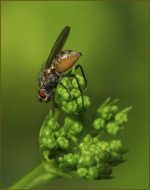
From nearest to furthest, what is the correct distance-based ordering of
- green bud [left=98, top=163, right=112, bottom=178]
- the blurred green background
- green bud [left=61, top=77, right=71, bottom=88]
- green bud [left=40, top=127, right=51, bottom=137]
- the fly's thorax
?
1. green bud [left=98, top=163, right=112, bottom=178]
2. green bud [left=40, top=127, right=51, bottom=137]
3. green bud [left=61, top=77, right=71, bottom=88]
4. the fly's thorax
5. the blurred green background

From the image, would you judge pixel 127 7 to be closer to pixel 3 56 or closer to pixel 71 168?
pixel 3 56

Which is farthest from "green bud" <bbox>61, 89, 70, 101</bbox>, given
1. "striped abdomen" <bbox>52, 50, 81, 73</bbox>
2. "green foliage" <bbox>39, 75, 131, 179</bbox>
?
"striped abdomen" <bbox>52, 50, 81, 73</bbox>

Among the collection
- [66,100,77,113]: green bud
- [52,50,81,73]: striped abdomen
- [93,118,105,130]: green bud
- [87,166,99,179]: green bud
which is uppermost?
[52,50,81,73]: striped abdomen

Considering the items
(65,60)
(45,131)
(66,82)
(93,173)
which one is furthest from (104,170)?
(65,60)

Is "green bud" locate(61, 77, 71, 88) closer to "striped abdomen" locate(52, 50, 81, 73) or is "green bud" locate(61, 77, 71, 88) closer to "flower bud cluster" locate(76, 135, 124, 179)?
"flower bud cluster" locate(76, 135, 124, 179)

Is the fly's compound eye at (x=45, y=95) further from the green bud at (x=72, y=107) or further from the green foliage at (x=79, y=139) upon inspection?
the green bud at (x=72, y=107)

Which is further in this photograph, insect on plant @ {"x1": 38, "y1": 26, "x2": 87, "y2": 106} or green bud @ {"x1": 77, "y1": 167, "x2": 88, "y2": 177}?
insect on plant @ {"x1": 38, "y1": 26, "x2": 87, "y2": 106}

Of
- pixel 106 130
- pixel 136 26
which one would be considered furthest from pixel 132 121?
pixel 106 130
